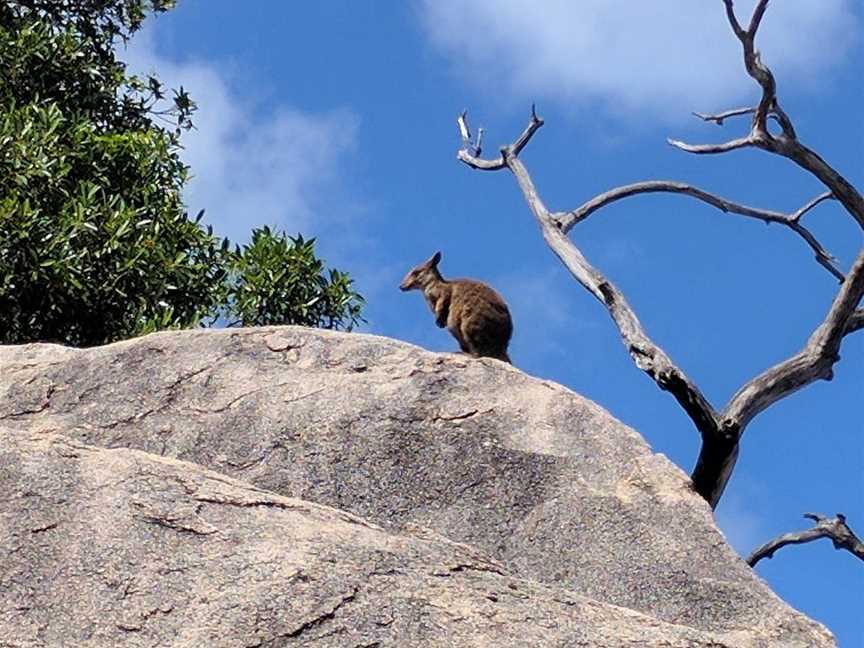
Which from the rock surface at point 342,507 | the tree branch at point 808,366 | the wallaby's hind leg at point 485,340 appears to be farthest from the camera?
the tree branch at point 808,366

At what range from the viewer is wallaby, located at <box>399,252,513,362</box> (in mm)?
13609

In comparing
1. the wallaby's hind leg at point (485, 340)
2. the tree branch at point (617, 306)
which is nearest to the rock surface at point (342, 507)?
the wallaby's hind leg at point (485, 340)

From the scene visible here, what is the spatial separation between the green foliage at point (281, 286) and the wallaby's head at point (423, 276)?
87cm

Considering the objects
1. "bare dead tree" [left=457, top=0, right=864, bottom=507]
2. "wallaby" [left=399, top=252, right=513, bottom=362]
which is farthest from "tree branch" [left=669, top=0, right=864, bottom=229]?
"wallaby" [left=399, top=252, right=513, bottom=362]

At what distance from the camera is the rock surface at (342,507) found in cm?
640

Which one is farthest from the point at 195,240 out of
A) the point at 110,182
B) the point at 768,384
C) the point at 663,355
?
the point at 768,384

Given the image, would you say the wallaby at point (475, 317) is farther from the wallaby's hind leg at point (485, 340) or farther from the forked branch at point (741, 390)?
the forked branch at point (741, 390)

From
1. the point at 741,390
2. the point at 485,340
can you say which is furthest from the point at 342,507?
the point at 741,390

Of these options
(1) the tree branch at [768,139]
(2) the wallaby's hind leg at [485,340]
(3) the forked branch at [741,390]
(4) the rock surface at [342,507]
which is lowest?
(4) the rock surface at [342,507]

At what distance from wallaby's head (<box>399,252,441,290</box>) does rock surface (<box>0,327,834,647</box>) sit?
4.99m

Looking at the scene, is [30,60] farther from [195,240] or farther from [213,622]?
[213,622]

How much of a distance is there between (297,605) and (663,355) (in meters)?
9.43

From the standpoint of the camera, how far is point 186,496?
22.7ft

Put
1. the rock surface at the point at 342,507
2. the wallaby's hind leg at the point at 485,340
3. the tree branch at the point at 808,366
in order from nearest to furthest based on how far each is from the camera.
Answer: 1. the rock surface at the point at 342,507
2. the wallaby's hind leg at the point at 485,340
3. the tree branch at the point at 808,366
